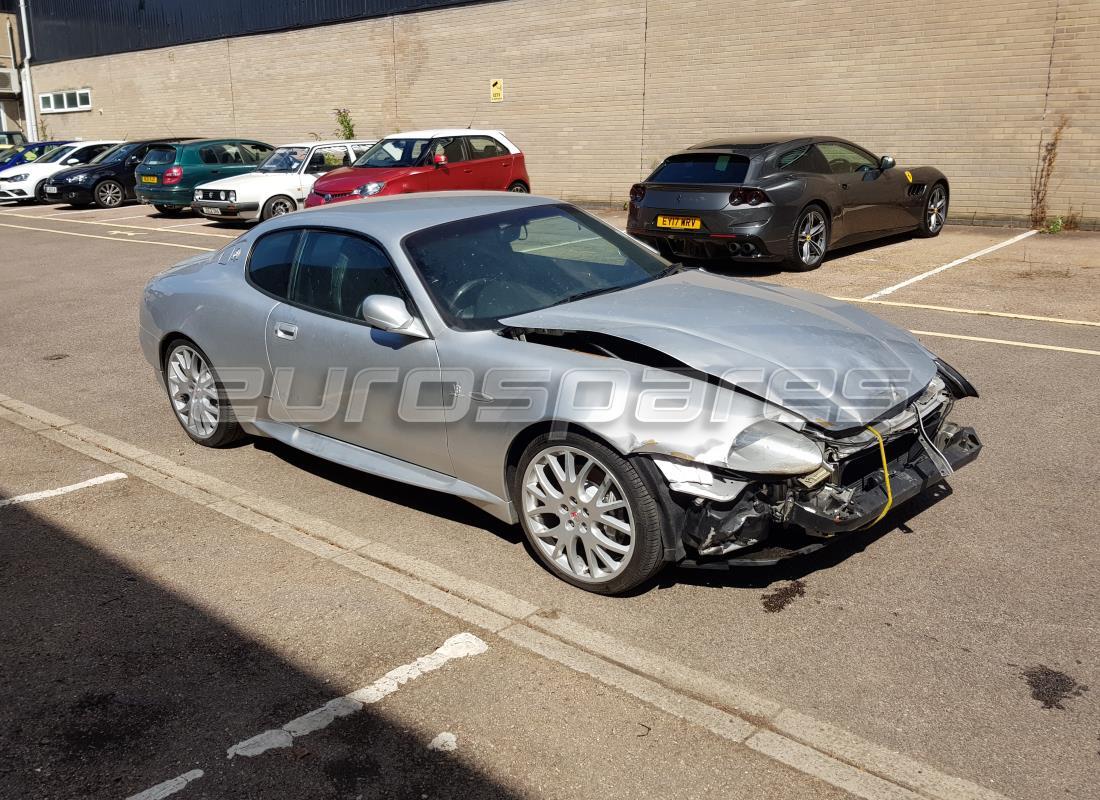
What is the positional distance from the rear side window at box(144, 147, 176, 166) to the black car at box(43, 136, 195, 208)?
0.89m

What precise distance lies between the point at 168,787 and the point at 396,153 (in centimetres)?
1448

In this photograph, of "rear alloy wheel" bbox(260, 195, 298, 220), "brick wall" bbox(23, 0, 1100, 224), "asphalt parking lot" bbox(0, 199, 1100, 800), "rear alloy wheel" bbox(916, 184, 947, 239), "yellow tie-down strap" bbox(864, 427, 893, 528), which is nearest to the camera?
"asphalt parking lot" bbox(0, 199, 1100, 800)

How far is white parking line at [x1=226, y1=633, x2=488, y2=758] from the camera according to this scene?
3.12m

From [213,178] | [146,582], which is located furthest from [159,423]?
[213,178]

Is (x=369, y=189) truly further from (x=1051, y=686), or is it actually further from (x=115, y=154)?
(x=1051, y=686)

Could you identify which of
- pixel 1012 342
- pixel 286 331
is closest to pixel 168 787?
pixel 286 331

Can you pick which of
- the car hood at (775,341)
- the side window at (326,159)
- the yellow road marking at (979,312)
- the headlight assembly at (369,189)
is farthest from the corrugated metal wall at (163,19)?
the car hood at (775,341)

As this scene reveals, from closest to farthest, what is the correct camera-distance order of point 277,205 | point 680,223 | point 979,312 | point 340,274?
1. point 340,274
2. point 979,312
3. point 680,223
4. point 277,205

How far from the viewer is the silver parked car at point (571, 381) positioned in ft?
12.3

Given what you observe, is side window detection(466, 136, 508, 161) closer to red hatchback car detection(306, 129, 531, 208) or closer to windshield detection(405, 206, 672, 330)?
red hatchback car detection(306, 129, 531, 208)

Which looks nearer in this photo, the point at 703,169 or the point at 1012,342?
the point at 1012,342

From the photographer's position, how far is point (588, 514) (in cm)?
396

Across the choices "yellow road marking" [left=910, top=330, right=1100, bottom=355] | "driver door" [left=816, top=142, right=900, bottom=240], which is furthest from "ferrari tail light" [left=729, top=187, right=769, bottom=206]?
"yellow road marking" [left=910, top=330, right=1100, bottom=355]

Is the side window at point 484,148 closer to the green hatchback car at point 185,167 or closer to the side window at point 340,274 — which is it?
the green hatchback car at point 185,167
